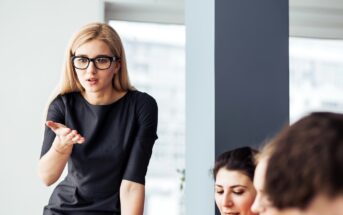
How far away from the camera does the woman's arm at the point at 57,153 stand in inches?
62.1

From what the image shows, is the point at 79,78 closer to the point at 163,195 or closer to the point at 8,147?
the point at 8,147

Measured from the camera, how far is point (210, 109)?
1857 millimetres

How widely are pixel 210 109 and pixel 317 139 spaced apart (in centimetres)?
133

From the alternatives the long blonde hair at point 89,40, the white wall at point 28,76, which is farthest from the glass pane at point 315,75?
the long blonde hair at point 89,40

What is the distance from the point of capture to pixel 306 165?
1.73 ft

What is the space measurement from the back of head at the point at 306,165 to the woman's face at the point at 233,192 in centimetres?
122

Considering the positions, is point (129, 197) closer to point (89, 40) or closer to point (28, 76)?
point (89, 40)

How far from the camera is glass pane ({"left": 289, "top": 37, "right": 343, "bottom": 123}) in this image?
366 cm

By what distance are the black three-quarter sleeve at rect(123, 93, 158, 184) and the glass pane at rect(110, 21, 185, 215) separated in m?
1.58

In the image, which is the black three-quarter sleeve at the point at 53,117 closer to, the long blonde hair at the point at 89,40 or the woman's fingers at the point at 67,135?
the long blonde hair at the point at 89,40

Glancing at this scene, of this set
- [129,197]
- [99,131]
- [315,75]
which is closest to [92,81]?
[99,131]

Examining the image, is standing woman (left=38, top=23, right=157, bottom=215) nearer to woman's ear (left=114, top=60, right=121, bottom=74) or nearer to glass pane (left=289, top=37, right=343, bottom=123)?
woman's ear (left=114, top=60, right=121, bottom=74)

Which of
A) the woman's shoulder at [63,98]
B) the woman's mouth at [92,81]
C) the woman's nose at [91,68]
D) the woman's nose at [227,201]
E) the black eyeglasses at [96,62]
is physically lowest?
the woman's nose at [227,201]

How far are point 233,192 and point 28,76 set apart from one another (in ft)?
5.35
